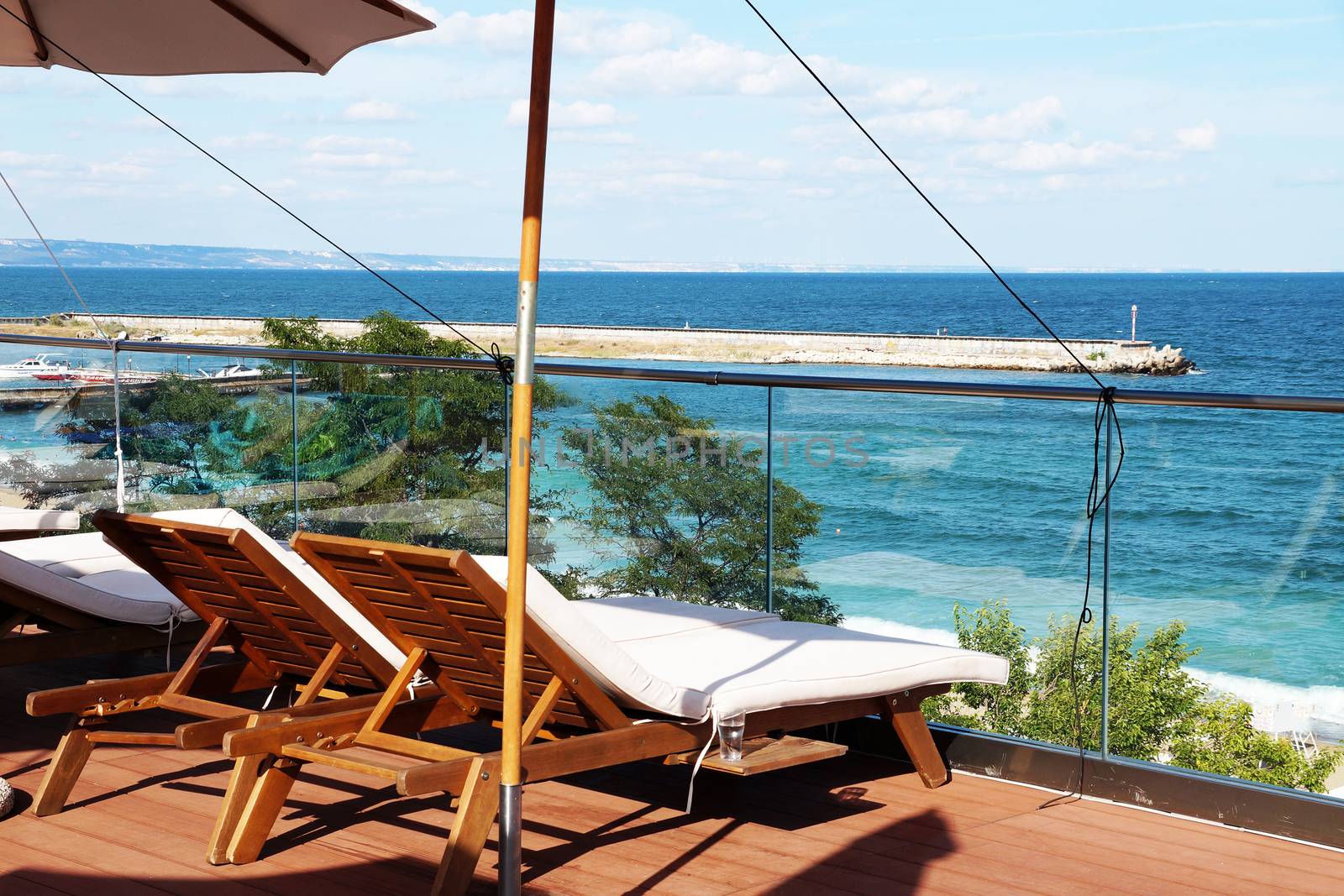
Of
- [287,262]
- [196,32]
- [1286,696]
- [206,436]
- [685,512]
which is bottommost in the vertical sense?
[1286,696]

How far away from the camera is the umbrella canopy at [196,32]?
4.09m

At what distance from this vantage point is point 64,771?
3.36m

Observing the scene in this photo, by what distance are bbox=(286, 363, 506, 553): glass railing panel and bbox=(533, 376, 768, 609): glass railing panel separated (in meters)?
0.32

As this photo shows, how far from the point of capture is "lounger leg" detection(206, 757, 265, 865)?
118 inches

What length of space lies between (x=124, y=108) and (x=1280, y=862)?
73.9 metres

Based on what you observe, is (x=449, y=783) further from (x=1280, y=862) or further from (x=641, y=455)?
(x=641, y=455)

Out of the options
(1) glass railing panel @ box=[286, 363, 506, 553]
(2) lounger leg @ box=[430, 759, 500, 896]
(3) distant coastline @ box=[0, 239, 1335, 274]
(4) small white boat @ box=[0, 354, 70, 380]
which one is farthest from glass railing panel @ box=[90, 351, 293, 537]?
(3) distant coastline @ box=[0, 239, 1335, 274]

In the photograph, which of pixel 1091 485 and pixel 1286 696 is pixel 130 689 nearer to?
pixel 1091 485

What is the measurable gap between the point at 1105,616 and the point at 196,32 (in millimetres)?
3345

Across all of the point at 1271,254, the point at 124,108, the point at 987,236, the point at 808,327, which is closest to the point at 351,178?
the point at 124,108

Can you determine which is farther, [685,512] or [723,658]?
[685,512]

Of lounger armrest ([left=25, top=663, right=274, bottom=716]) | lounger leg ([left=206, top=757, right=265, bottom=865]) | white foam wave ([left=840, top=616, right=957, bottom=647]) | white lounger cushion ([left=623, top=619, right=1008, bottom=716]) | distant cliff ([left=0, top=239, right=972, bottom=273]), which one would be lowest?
lounger leg ([left=206, top=757, right=265, bottom=865])

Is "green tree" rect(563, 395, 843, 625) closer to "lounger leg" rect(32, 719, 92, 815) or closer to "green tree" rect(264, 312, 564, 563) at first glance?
"green tree" rect(264, 312, 564, 563)

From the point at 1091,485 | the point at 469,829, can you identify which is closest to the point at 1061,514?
the point at 1091,485
